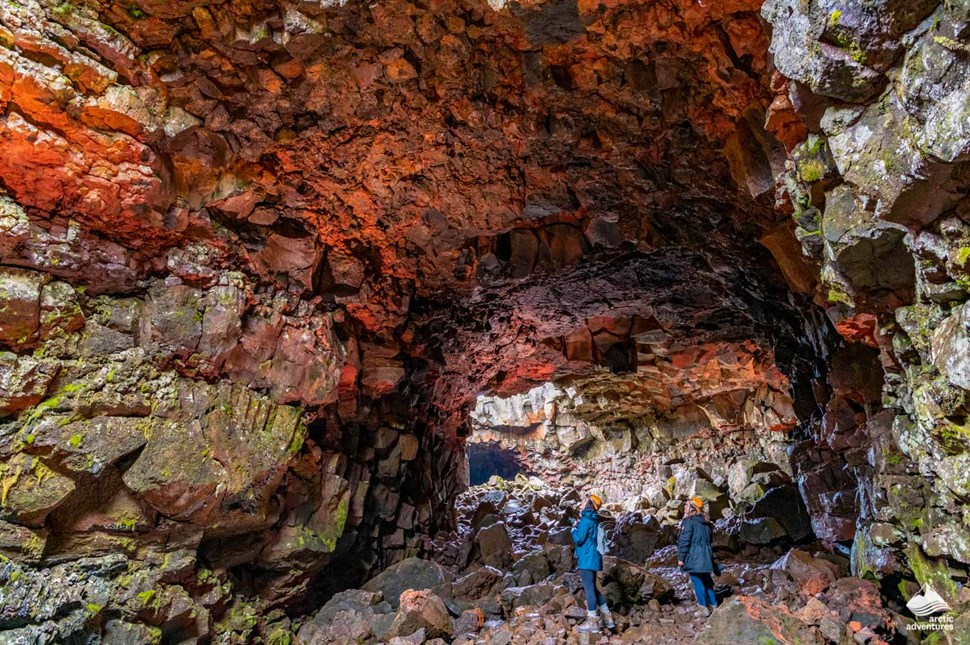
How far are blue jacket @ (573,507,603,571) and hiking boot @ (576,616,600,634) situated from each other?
2.00ft

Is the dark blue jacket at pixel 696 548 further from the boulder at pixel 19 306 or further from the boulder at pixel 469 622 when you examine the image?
the boulder at pixel 19 306

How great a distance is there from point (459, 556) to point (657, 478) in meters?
12.0

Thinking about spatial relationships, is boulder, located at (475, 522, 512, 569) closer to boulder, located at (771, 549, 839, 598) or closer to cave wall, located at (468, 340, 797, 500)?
boulder, located at (771, 549, 839, 598)

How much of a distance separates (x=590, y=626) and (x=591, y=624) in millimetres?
52

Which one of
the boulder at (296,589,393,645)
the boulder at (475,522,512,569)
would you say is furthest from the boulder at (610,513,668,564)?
the boulder at (296,589,393,645)

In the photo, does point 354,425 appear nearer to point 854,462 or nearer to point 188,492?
point 188,492

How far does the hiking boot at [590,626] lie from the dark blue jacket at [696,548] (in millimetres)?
1556

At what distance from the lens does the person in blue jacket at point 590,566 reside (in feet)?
23.0

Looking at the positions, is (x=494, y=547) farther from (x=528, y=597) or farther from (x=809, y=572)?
(x=809, y=572)

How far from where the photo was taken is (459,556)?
477 inches

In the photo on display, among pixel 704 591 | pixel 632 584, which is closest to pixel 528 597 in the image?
pixel 632 584

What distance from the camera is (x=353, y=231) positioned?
329 inches

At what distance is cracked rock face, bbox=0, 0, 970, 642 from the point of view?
4051mm

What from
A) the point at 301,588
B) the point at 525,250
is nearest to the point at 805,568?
the point at 525,250
